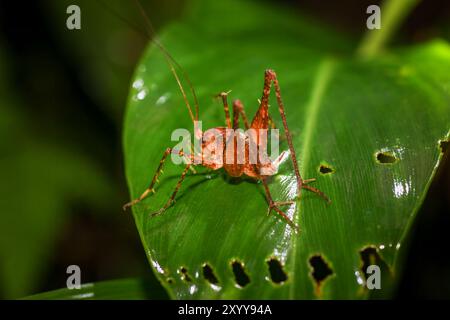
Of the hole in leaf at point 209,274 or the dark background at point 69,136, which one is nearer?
the hole in leaf at point 209,274

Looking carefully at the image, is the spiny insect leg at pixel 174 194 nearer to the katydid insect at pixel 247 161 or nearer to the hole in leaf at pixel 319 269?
the katydid insect at pixel 247 161

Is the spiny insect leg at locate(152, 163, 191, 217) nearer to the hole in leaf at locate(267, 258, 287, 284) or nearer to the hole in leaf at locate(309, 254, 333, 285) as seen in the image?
the hole in leaf at locate(267, 258, 287, 284)

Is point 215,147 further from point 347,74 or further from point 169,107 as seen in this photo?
point 347,74

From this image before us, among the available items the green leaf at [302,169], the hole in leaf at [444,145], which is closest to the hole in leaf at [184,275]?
the green leaf at [302,169]

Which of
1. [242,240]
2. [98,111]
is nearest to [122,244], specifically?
[98,111]

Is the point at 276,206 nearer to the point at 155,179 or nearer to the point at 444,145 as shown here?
the point at 155,179
